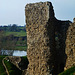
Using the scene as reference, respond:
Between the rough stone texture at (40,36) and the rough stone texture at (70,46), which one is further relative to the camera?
the rough stone texture at (40,36)

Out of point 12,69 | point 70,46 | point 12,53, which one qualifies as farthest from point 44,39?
point 12,53

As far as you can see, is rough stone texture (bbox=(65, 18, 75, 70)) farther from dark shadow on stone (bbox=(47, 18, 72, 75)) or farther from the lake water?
the lake water

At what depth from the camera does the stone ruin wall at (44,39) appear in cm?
1374

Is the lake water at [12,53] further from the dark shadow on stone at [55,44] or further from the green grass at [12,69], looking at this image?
the dark shadow on stone at [55,44]

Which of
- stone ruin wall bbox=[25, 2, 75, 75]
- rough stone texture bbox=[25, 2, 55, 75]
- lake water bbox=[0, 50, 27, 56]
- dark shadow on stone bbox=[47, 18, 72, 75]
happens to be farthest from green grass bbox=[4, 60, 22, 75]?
lake water bbox=[0, 50, 27, 56]

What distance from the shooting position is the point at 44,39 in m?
13.9

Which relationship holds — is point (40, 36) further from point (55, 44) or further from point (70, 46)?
point (70, 46)

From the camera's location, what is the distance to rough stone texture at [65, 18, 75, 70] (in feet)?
43.5

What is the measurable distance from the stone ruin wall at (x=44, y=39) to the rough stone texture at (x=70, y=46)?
0.35m

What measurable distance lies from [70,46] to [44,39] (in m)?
1.95

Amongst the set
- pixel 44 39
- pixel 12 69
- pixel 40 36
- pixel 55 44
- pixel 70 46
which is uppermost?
pixel 40 36

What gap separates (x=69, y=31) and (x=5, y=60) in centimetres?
976

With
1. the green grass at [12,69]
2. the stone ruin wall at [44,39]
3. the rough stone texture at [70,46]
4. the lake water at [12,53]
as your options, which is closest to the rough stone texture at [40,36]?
the stone ruin wall at [44,39]

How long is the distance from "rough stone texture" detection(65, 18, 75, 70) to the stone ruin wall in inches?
13.8
